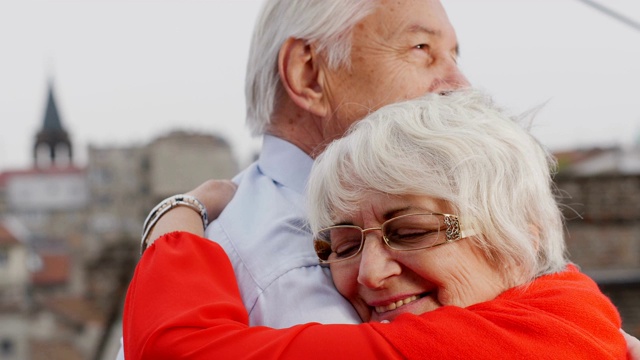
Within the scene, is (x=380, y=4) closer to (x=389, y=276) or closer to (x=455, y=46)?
(x=455, y=46)

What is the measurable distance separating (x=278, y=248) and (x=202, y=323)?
0.91 feet

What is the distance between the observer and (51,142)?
3036 inches

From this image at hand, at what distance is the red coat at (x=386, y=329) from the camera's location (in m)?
1.28

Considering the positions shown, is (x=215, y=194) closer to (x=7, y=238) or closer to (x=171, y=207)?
(x=171, y=207)

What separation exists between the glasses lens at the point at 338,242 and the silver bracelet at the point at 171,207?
11.8 inches

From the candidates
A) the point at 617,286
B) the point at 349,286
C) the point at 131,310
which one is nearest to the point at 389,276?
the point at 349,286

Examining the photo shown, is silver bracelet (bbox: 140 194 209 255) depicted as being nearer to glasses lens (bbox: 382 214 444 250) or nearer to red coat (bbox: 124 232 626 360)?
red coat (bbox: 124 232 626 360)

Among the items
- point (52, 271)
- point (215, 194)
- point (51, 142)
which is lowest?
point (51, 142)

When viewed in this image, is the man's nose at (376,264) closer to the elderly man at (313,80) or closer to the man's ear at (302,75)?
the elderly man at (313,80)

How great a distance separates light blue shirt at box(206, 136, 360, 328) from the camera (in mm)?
1537

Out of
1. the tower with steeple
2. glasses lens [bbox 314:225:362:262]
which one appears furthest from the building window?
glasses lens [bbox 314:225:362:262]

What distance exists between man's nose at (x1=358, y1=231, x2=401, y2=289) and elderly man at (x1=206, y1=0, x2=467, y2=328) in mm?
190

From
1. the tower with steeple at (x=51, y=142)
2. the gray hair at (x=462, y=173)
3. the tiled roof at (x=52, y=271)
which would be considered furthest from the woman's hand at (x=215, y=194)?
the tower with steeple at (x=51, y=142)

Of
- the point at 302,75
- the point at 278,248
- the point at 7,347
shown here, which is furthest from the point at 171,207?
the point at 7,347
